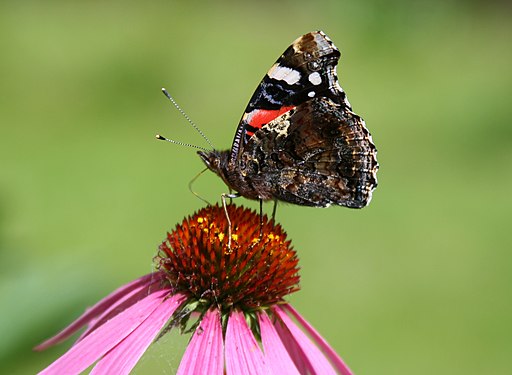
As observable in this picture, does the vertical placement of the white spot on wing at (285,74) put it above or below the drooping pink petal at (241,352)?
above

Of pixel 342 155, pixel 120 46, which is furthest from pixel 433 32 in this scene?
pixel 342 155

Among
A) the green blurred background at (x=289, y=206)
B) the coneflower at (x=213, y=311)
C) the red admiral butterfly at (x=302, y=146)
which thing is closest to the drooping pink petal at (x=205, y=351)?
the coneflower at (x=213, y=311)

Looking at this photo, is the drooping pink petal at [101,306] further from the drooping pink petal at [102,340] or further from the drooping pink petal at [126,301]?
the drooping pink petal at [102,340]

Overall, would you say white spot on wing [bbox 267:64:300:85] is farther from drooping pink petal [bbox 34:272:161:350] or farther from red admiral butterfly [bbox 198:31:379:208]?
drooping pink petal [bbox 34:272:161:350]

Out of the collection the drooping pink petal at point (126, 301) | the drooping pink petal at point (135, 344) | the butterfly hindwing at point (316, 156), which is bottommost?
the drooping pink petal at point (135, 344)

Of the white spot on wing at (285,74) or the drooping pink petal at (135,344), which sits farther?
the white spot on wing at (285,74)
